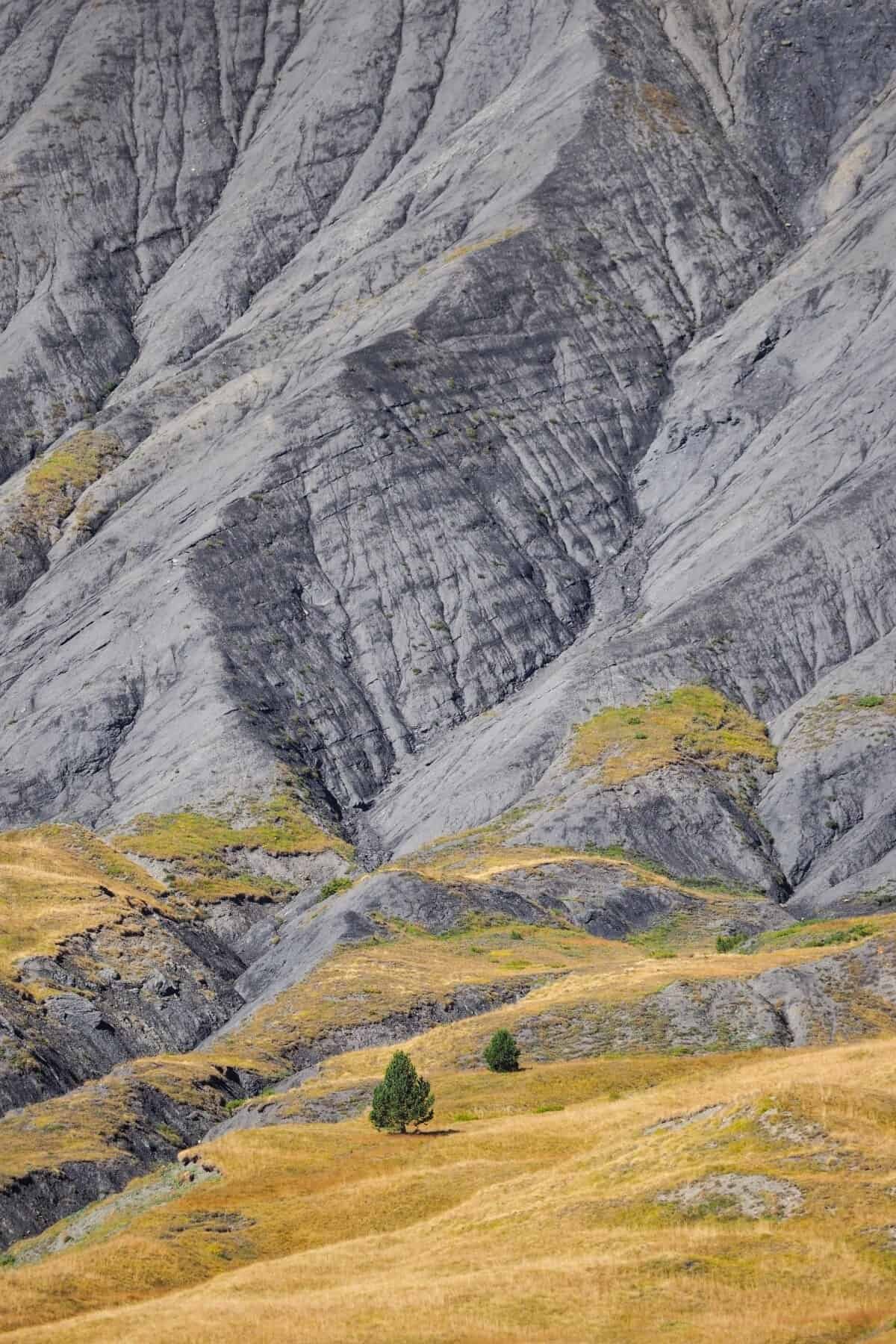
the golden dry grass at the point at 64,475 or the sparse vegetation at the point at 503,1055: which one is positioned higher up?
the golden dry grass at the point at 64,475

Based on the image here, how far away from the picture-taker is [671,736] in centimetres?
9306

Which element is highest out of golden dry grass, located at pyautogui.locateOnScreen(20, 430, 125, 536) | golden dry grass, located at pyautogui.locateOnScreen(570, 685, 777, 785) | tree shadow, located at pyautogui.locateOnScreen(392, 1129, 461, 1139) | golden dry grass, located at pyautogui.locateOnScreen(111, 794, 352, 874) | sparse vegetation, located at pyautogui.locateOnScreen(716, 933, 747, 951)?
golden dry grass, located at pyautogui.locateOnScreen(20, 430, 125, 536)

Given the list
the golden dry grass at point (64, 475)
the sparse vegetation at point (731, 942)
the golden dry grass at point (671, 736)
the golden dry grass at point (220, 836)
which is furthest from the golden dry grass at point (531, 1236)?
the golden dry grass at point (64, 475)

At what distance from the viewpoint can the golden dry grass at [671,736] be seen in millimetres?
90938

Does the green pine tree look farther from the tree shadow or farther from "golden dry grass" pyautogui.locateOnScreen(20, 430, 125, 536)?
"golden dry grass" pyautogui.locateOnScreen(20, 430, 125, 536)

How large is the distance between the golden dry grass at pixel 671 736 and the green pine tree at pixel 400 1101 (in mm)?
44987

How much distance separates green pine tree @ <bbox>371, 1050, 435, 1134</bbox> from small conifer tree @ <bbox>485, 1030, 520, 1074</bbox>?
6952 millimetres

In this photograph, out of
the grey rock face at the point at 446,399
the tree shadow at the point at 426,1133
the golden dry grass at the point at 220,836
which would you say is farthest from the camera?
the grey rock face at the point at 446,399

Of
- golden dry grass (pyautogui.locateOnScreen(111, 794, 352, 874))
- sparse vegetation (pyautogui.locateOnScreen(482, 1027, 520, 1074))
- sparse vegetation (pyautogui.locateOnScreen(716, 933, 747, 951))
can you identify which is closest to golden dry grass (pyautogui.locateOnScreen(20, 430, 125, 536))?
golden dry grass (pyautogui.locateOnScreen(111, 794, 352, 874))

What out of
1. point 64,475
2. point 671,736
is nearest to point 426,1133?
point 671,736

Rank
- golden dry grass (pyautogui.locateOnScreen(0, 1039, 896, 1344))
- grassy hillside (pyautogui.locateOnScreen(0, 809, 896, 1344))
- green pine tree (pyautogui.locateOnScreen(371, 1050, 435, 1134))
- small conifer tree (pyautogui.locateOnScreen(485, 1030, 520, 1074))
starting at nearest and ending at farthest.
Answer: golden dry grass (pyautogui.locateOnScreen(0, 1039, 896, 1344)) < grassy hillside (pyautogui.locateOnScreen(0, 809, 896, 1344)) < green pine tree (pyautogui.locateOnScreen(371, 1050, 435, 1134)) < small conifer tree (pyautogui.locateOnScreen(485, 1030, 520, 1074))

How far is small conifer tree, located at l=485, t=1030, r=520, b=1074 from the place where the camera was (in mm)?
52219

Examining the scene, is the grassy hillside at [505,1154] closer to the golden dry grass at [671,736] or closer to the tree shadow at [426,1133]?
the tree shadow at [426,1133]

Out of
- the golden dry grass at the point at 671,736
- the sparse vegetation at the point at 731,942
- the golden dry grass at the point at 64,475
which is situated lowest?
the sparse vegetation at the point at 731,942
